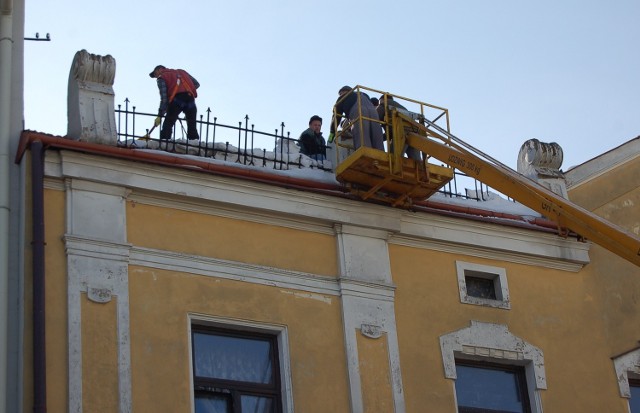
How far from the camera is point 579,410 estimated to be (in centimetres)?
1864

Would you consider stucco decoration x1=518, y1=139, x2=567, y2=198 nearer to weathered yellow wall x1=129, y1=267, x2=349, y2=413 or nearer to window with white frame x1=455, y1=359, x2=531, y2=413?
window with white frame x1=455, y1=359, x2=531, y2=413

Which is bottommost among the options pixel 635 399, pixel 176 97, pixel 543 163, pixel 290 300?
pixel 635 399

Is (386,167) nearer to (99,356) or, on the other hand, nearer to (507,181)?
(507,181)

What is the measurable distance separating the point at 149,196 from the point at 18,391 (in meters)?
3.05

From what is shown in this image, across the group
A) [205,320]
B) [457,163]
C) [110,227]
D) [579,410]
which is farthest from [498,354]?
[110,227]

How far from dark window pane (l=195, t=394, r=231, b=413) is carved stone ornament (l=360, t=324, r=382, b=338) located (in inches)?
76.5

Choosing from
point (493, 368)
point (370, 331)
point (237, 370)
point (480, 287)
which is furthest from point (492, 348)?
point (237, 370)

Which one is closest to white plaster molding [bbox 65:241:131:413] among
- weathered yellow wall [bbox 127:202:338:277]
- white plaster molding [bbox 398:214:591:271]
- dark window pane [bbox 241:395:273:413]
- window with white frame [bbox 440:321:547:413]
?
weathered yellow wall [bbox 127:202:338:277]

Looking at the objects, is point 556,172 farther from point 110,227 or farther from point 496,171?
point 110,227

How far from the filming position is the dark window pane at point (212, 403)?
16.5m

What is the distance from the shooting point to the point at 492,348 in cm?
1853

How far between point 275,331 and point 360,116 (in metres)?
3.19

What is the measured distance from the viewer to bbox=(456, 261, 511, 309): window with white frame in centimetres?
1891

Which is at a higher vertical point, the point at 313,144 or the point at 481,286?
the point at 313,144
